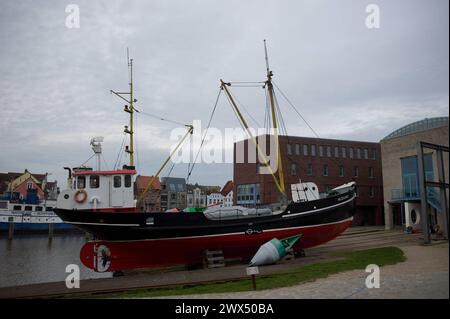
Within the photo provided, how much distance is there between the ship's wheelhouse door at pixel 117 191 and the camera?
20109 mm

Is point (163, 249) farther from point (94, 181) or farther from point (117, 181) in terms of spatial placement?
point (94, 181)

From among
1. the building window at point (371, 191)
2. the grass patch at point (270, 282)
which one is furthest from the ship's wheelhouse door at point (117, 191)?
the building window at point (371, 191)

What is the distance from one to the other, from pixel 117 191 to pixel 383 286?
15229mm

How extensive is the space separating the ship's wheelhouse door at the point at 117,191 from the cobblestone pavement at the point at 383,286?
11.1 metres

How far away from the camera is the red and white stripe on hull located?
63.2 feet

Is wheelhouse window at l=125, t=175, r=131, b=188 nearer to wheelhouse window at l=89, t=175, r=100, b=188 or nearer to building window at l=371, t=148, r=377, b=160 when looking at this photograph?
wheelhouse window at l=89, t=175, r=100, b=188

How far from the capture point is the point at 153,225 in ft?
62.2

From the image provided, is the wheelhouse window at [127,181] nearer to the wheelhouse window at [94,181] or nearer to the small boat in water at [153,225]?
the small boat in water at [153,225]

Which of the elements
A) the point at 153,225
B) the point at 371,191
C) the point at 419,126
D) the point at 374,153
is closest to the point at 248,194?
the point at 371,191

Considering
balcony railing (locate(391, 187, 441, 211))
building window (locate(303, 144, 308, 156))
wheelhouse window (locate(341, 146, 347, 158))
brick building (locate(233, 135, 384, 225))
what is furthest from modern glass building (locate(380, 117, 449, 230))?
wheelhouse window (locate(341, 146, 347, 158))

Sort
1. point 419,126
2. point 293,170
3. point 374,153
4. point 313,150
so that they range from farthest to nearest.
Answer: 1. point 374,153
2. point 313,150
3. point 293,170
4. point 419,126

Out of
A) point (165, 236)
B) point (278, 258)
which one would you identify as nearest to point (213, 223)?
point (165, 236)
